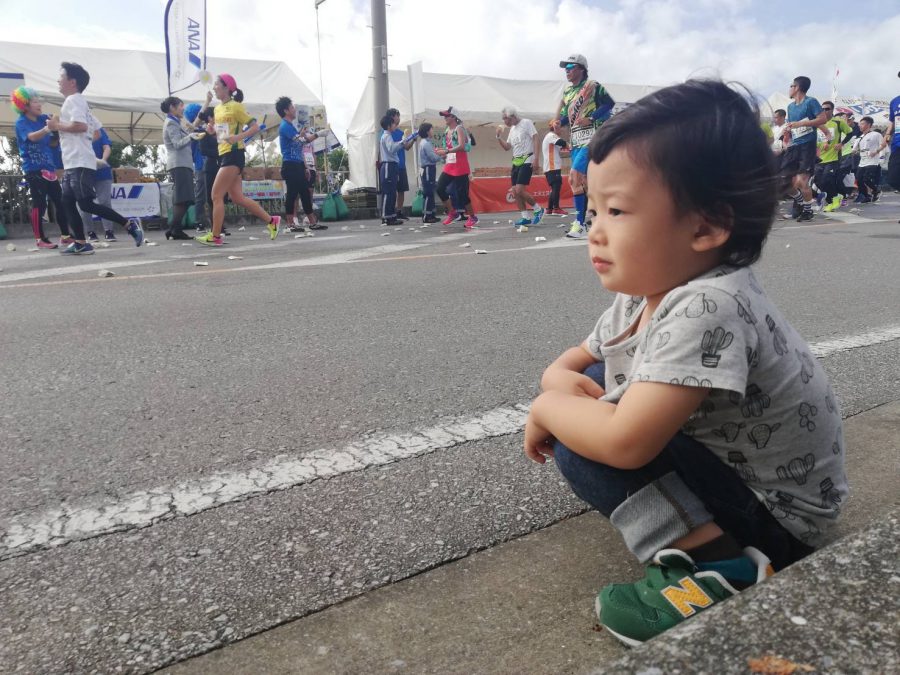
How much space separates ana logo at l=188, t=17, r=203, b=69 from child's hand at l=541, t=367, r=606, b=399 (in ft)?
43.9

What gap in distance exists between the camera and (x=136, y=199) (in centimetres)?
1302

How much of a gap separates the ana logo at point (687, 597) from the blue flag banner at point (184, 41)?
13.3 m

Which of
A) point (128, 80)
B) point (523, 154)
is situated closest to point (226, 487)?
point (523, 154)

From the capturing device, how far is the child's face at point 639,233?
1.23m

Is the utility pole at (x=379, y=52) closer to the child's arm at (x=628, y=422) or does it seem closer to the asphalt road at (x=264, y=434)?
the asphalt road at (x=264, y=434)

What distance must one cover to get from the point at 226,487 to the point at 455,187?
9711mm

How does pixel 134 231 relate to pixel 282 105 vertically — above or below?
below

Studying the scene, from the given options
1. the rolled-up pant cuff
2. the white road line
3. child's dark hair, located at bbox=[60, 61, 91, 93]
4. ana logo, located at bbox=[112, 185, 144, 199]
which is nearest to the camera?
the rolled-up pant cuff

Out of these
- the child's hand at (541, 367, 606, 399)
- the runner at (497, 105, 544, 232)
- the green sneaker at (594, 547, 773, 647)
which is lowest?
the green sneaker at (594, 547, 773, 647)

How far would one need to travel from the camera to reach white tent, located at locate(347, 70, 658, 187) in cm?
1875

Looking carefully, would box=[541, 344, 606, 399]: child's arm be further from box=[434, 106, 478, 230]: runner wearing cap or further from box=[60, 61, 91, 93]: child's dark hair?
box=[434, 106, 478, 230]: runner wearing cap

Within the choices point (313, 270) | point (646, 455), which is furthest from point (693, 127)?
point (313, 270)

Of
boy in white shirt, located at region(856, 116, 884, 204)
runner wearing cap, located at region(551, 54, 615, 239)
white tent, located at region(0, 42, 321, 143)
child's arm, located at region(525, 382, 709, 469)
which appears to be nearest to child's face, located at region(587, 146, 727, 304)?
child's arm, located at region(525, 382, 709, 469)

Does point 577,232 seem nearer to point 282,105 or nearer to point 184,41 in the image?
point 282,105
